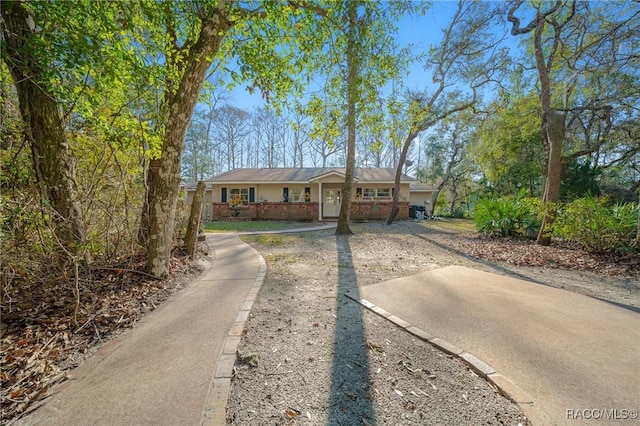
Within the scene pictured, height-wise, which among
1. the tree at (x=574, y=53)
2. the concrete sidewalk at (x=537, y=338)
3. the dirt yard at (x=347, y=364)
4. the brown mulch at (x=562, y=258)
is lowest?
the dirt yard at (x=347, y=364)

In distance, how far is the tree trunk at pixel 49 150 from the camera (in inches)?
120

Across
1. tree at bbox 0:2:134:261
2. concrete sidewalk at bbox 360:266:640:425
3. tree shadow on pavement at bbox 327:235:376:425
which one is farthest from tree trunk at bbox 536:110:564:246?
tree at bbox 0:2:134:261

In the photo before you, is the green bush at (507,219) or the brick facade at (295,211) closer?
the green bush at (507,219)

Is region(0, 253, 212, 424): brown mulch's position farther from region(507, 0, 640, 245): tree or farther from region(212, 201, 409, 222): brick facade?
region(212, 201, 409, 222): brick facade

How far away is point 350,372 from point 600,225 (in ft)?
26.1

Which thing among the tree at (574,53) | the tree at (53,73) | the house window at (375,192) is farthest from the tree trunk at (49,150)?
the house window at (375,192)

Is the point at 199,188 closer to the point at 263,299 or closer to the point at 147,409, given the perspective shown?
the point at 263,299

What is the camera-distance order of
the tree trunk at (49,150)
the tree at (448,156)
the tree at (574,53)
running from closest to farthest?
the tree trunk at (49,150) → the tree at (574,53) → the tree at (448,156)

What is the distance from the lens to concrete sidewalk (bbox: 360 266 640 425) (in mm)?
1931

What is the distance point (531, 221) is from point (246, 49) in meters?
11.2

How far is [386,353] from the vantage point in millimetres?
Result: 2578

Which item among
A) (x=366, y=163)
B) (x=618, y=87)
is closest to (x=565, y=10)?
(x=618, y=87)

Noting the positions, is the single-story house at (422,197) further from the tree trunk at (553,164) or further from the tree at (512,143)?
the tree trunk at (553,164)

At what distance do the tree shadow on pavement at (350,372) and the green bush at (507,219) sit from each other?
936 cm
